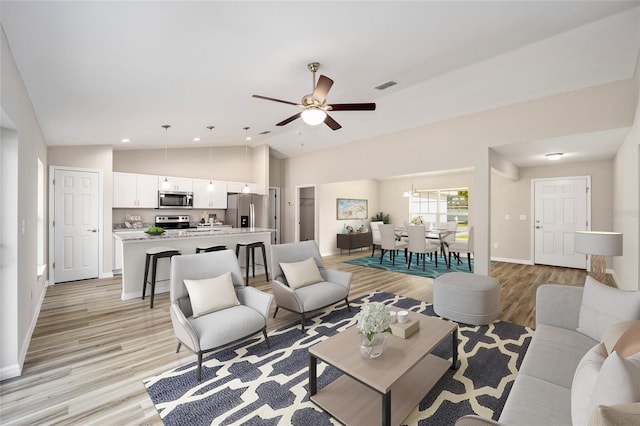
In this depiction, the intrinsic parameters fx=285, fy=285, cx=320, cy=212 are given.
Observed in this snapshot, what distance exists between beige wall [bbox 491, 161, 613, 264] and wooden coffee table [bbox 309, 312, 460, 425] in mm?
5888

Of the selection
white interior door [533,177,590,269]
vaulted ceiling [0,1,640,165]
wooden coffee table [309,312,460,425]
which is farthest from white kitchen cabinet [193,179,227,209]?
white interior door [533,177,590,269]

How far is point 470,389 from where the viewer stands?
83.7 inches

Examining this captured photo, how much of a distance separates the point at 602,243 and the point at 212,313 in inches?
148

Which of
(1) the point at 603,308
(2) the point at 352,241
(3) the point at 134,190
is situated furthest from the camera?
(2) the point at 352,241

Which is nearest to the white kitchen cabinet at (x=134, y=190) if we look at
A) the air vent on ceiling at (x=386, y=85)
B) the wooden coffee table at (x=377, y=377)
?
the air vent on ceiling at (x=386, y=85)

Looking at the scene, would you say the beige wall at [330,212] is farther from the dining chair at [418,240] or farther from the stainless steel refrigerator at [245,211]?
the dining chair at [418,240]

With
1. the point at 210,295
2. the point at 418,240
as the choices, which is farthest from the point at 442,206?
the point at 210,295

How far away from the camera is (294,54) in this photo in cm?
265

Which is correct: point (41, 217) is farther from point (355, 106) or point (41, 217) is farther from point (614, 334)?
point (614, 334)

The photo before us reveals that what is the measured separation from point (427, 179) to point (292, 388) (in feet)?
26.9

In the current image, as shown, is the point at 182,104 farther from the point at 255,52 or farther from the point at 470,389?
the point at 470,389

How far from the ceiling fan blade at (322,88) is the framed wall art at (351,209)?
6.11 meters

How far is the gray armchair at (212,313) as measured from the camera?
2.31 meters

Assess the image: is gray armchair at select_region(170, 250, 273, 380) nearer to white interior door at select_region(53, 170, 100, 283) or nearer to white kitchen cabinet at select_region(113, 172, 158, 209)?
white interior door at select_region(53, 170, 100, 283)
